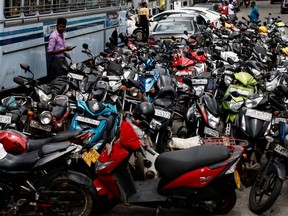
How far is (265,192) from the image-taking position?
5246mm

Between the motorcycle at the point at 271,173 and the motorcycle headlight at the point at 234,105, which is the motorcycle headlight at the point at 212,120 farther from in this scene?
the motorcycle at the point at 271,173

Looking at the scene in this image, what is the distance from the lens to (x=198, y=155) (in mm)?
4832

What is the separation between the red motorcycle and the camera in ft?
15.6

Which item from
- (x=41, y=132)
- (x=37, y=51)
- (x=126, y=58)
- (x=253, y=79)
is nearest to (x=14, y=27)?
(x=37, y=51)

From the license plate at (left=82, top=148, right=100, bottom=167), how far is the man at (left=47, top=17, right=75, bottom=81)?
4.23 m

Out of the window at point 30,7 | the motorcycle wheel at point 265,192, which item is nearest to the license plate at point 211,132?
the motorcycle wheel at point 265,192

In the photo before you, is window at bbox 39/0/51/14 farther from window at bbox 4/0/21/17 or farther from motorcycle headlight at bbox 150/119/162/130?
motorcycle headlight at bbox 150/119/162/130

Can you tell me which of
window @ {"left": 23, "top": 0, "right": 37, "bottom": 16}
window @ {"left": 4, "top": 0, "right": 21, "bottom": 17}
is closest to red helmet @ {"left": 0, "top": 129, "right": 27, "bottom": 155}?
window @ {"left": 4, "top": 0, "right": 21, "bottom": 17}

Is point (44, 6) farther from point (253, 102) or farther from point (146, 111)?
point (253, 102)

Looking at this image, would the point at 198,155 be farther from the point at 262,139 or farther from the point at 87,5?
the point at 87,5

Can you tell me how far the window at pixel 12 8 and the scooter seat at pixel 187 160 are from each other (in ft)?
16.0

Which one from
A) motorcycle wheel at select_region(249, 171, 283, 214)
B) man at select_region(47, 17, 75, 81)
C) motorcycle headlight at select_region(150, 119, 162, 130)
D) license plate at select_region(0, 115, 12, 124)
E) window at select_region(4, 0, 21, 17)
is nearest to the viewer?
motorcycle wheel at select_region(249, 171, 283, 214)

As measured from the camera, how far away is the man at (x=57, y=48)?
30.3 feet

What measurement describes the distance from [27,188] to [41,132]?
1.80 meters
